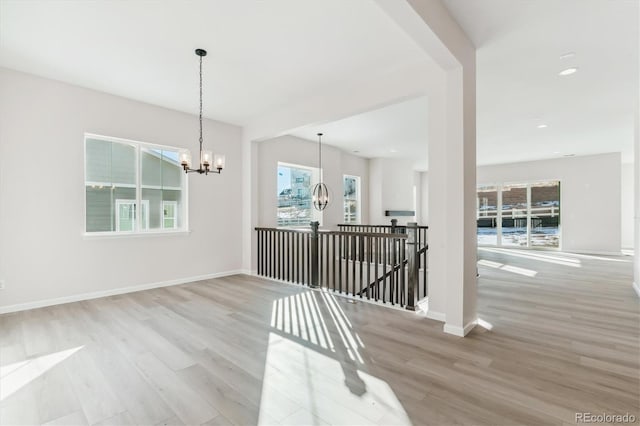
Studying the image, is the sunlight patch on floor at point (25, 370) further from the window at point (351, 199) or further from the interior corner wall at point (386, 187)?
the interior corner wall at point (386, 187)

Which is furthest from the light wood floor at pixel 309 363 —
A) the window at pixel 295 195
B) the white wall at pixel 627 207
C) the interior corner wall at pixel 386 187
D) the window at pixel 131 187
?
the white wall at pixel 627 207

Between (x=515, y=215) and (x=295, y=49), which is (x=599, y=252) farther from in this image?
(x=295, y=49)

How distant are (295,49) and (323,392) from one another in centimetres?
326

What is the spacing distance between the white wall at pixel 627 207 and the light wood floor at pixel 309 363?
27.0 ft

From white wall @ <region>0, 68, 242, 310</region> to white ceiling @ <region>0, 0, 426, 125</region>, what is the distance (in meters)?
0.35

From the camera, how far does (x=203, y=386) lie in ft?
6.87

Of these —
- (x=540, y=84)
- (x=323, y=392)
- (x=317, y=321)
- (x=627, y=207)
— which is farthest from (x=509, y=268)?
(x=627, y=207)

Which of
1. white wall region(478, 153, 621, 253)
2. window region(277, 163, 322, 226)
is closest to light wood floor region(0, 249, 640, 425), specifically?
window region(277, 163, 322, 226)

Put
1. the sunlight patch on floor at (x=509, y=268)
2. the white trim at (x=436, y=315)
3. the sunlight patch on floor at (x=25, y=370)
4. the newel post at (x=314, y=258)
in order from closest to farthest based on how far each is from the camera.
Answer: the sunlight patch on floor at (x=25, y=370) → the white trim at (x=436, y=315) → the newel post at (x=314, y=258) → the sunlight patch on floor at (x=509, y=268)

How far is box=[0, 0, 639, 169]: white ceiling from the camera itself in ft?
8.58

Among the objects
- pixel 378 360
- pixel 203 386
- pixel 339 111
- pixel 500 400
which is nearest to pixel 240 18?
pixel 339 111

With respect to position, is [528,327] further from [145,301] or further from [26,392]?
[145,301]

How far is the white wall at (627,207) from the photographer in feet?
32.2

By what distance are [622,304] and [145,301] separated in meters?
6.44
